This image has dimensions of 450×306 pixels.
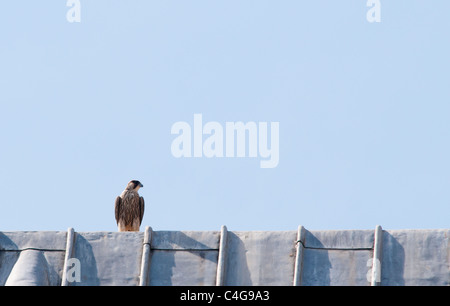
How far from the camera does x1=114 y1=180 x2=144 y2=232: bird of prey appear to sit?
126ft

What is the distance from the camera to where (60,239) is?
107 ft

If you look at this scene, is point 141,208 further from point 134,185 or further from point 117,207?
point 134,185

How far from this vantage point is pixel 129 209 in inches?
1521

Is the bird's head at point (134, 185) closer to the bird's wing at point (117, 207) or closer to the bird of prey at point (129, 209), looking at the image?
the bird of prey at point (129, 209)

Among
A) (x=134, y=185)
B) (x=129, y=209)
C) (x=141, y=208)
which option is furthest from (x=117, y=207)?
(x=134, y=185)

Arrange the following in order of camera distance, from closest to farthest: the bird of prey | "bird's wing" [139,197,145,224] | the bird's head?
the bird of prey → "bird's wing" [139,197,145,224] → the bird's head

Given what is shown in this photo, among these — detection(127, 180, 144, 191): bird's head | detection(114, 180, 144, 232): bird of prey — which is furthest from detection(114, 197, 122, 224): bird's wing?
detection(127, 180, 144, 191): bird's head

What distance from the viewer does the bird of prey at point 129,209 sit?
38.4m

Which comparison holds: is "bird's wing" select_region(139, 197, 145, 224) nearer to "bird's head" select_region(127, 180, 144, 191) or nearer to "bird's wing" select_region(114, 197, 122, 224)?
"bird's head" select_region(127, 180, 144, 191)

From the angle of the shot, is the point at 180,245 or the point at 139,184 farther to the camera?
the point at 139,184

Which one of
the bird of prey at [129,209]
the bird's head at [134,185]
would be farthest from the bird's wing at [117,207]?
the bird's head at [134,185]
